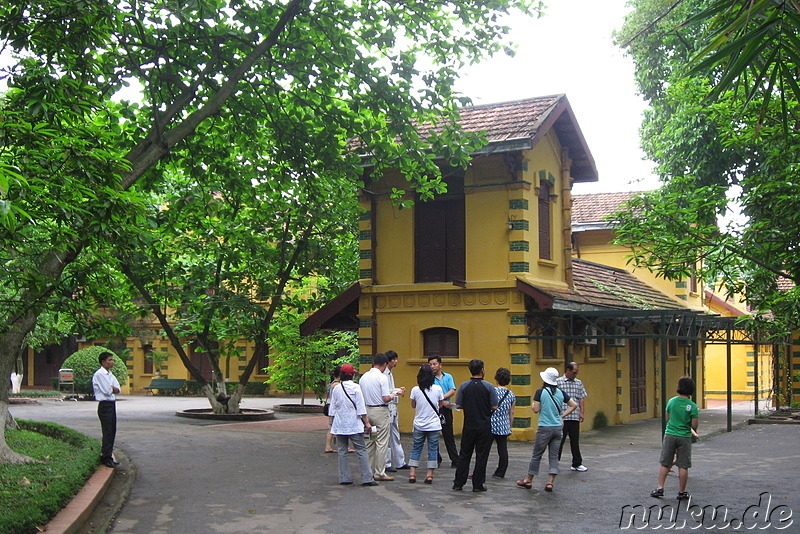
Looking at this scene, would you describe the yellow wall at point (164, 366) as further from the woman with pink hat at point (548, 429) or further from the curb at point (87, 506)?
the woman with pink hat at point (548, 429)

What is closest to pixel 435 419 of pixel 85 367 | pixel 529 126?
pixel 529 126

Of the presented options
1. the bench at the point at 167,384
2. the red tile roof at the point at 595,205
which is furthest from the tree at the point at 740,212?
the bench at the point at 167,384

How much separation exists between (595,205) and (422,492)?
22.3 meters

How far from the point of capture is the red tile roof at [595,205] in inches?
1218

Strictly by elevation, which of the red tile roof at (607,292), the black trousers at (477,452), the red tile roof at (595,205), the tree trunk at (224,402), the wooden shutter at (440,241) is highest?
the red tile roof at (595,205)

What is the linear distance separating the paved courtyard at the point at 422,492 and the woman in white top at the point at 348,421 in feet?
0.85

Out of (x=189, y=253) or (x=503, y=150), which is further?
(x=189, y=253)

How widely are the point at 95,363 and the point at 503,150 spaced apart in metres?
26.8

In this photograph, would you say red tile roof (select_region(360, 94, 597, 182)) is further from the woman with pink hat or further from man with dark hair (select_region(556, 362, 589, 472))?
the woman with pink hat

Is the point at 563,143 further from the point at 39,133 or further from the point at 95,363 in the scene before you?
the point at 95,363

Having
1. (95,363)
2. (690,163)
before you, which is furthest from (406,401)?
(95,363)

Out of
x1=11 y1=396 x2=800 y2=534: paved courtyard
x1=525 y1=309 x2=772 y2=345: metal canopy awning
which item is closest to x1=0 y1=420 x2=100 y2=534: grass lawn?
x1=11 y1=396 x2=800 y2=534: paved courtyard

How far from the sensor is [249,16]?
46.9 ft


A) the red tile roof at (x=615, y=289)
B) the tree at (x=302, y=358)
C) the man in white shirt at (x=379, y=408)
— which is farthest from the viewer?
the tree at (x=302, y=358)
